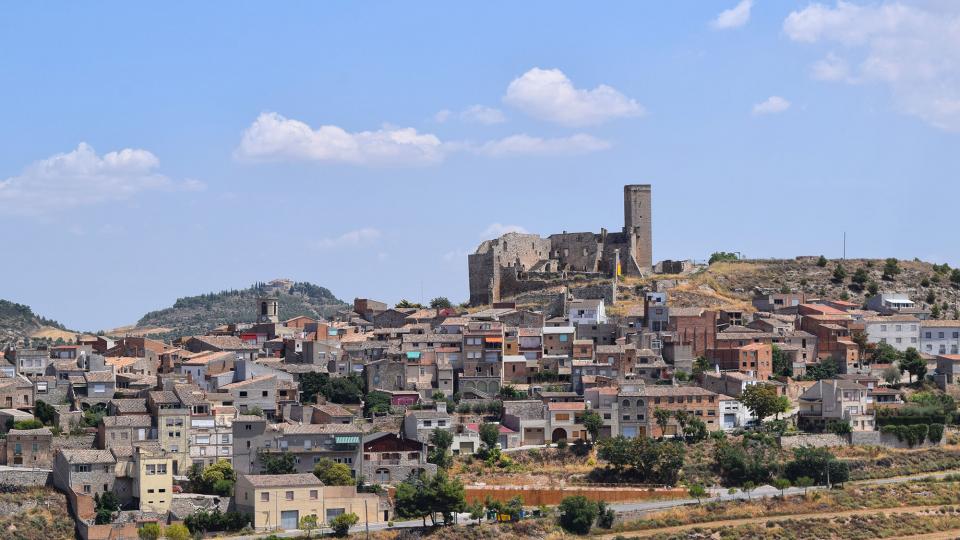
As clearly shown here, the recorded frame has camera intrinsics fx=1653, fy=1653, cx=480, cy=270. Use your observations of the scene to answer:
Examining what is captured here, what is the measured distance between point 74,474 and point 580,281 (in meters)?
A: 38.2

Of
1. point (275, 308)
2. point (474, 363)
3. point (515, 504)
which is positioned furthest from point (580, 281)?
point (515, 504)

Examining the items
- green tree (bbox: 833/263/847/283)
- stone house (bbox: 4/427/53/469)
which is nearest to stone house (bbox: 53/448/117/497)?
stone house (bbox: 4/427/53/469)

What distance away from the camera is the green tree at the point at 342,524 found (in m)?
48.2

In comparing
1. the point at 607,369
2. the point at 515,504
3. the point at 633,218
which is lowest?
the point at 515,504

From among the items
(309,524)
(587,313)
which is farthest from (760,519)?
(587,313)

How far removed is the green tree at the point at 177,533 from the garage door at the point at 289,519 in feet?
9.69

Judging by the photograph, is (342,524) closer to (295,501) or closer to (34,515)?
(295,501)

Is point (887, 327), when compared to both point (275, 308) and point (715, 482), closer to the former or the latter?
point (715, 482)

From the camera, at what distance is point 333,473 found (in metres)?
50.8

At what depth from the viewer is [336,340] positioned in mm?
70125

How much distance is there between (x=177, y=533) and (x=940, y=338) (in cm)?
3739

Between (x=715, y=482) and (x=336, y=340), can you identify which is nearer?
(x=715, y=482)

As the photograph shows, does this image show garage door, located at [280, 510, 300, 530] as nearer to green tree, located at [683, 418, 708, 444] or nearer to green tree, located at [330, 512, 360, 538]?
green tree, located at [330, 512, 360, 538]

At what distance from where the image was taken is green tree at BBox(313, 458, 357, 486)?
50719mm
